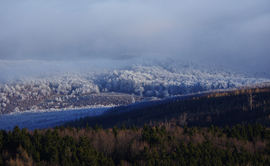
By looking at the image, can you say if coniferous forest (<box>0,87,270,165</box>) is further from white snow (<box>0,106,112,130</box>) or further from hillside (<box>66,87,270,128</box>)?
white snow (<box>0,106,112,130</box>)

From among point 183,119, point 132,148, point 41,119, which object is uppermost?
point 132,148

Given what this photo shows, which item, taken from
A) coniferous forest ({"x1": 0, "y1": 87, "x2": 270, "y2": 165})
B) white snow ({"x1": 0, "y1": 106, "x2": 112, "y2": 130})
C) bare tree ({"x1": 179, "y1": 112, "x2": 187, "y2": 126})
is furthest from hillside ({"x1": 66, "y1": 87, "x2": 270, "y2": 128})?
coniferous forest ({"x1": 0, "y1": 87, "x2": 270, "y2": 165})

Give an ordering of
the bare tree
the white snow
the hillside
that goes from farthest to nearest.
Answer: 1. the white snow
2. the bare tree
3. the hillside

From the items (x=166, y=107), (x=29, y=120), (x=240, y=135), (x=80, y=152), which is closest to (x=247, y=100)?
(x=166, y=107)

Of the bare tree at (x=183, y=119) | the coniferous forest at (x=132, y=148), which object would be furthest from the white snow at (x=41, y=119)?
the coniferous forest at (x=132, y=148)

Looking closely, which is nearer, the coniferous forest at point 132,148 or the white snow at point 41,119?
the coniferous forest at point 132,148

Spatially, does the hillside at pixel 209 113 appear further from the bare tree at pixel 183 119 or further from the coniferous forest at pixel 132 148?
the coniferous forest at pixel 132 148

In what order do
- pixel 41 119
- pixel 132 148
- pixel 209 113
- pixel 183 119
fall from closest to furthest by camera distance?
pixel 132 148 → pixel 183 119 → pixel 209 113 → pixel 41 119

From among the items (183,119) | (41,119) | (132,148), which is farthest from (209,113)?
(41,119)

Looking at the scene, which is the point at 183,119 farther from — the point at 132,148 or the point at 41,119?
the point at 41,119

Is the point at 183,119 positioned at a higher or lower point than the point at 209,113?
lower

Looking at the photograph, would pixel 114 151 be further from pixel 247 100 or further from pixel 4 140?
pixel 247 100

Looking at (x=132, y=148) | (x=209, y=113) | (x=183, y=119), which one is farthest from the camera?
(x=209, y=113)
